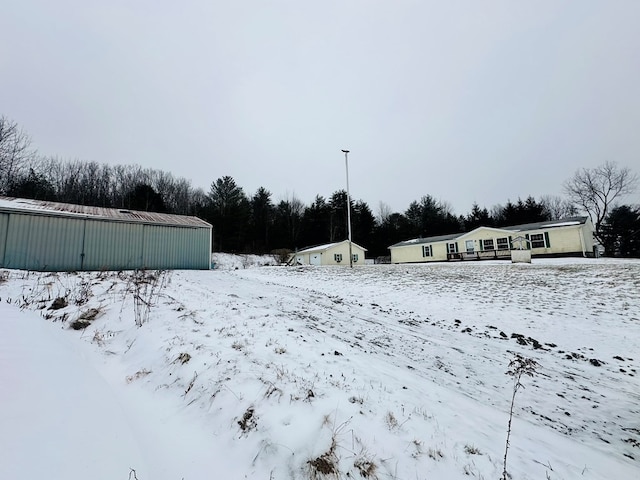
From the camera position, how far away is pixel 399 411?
304 cm

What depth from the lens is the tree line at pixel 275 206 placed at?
1275 inches

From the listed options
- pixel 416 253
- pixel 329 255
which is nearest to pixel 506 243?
pixel 416 253

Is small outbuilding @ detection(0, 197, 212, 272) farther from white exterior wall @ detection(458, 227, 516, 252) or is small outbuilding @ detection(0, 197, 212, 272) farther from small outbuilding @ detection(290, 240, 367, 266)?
white exterior wall @ detection(458, 227, 516, 252)

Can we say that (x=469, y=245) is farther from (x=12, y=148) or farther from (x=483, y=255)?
(x=12, y=148)

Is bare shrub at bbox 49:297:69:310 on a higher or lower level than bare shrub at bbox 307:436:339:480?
higher

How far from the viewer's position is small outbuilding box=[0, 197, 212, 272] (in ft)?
47.6

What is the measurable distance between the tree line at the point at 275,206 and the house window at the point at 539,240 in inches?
480

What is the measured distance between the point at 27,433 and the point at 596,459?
15.9 ft

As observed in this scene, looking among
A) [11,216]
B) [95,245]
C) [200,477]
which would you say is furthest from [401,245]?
[200,477]

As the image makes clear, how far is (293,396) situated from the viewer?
9.86 ft

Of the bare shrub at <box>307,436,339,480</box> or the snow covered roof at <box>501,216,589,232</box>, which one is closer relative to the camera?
→ the bare shrub at <box>307,436,339,480</box>

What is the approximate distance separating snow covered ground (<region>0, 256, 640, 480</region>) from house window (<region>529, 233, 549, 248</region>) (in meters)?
25.4

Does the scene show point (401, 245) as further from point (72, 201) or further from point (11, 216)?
point (72, 201)

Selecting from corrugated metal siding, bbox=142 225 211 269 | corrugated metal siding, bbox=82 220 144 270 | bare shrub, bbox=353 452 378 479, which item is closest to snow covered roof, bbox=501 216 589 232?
corrugated metal siding, bbox=142 225 211 269
